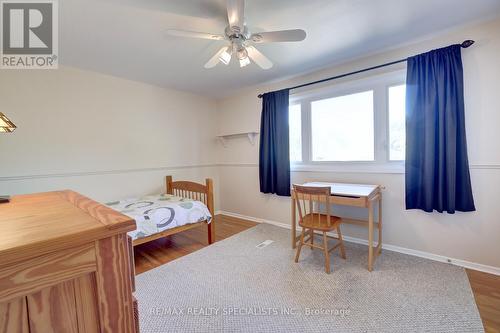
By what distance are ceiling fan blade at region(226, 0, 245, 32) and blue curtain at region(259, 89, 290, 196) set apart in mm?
1678

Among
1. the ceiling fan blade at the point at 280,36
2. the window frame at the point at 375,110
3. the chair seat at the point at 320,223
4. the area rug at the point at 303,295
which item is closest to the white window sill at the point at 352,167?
the window frame at the point at 375,110

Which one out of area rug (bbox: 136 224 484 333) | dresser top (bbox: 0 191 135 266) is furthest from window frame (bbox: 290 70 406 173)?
dresser top (bbox: 0 191 135 266)

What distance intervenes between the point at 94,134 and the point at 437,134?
387 cm

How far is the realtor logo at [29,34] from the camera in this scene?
1.69m

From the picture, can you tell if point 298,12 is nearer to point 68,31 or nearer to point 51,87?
point 68,31

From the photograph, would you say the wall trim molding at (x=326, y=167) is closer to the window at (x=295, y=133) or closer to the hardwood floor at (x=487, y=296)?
the window at (x=295, y=133)

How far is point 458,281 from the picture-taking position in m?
1.90

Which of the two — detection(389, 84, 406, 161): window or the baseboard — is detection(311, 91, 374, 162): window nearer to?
detection(389, 84, 406, 161): window

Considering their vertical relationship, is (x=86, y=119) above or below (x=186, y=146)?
above

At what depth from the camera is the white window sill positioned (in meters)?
2.49

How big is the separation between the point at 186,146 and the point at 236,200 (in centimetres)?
130

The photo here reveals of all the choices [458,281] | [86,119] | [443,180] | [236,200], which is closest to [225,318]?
→ [458,281]

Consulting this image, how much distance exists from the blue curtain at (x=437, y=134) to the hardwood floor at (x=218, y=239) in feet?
2.01

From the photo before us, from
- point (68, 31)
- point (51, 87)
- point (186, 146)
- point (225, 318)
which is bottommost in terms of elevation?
point (225, 318)
